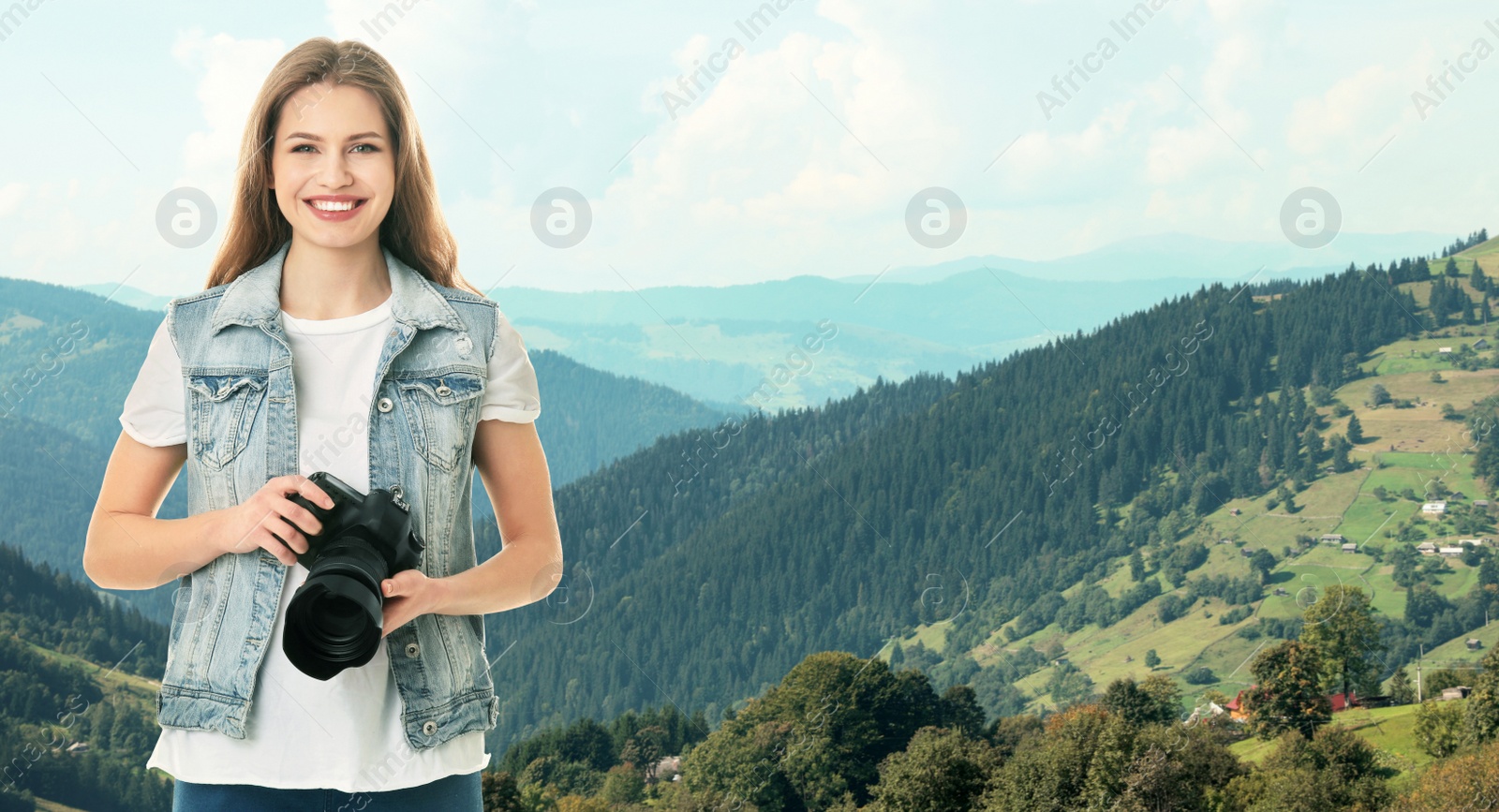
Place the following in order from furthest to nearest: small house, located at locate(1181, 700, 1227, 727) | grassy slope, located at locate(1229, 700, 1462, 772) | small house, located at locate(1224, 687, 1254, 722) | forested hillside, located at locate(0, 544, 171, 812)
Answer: forested hillside, located at locate(0, 544, 171, 812), small house, located at locate(1181, 700, 1227, 727), small house, located at locate(1224, 687, 1254, 722), grassy slope, located at locate(1229, 700, 1462, 772)

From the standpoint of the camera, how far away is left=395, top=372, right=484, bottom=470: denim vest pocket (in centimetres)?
311

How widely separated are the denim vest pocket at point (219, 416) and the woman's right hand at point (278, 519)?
7.7 inches

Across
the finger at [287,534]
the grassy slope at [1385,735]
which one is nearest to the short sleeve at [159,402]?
the finger at [287,534]

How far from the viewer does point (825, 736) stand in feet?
226

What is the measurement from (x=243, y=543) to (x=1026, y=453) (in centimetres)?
16903

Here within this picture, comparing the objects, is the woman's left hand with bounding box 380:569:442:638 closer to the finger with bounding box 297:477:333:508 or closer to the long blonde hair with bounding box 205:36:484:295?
the finger with bounding box 297:477:333:508

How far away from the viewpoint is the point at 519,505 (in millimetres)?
3305

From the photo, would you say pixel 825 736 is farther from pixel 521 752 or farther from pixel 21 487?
pixel 21 487

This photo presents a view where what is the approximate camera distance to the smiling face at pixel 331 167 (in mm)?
3221

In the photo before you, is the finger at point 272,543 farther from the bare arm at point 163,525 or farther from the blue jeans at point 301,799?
the blue jeans at point 301,799

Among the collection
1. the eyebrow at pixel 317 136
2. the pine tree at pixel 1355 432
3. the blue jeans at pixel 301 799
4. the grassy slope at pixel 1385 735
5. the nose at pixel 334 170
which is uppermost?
the pine tree at pixel 1355 432

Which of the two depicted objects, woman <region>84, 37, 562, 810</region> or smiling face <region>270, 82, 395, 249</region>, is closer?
woman <region>84, 37, 562, 810</region>

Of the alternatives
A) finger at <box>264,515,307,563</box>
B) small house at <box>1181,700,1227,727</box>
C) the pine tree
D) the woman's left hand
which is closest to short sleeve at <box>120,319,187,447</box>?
finger at <box>264,515,307,563</box>

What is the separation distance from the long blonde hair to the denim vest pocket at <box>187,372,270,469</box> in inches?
17.1
